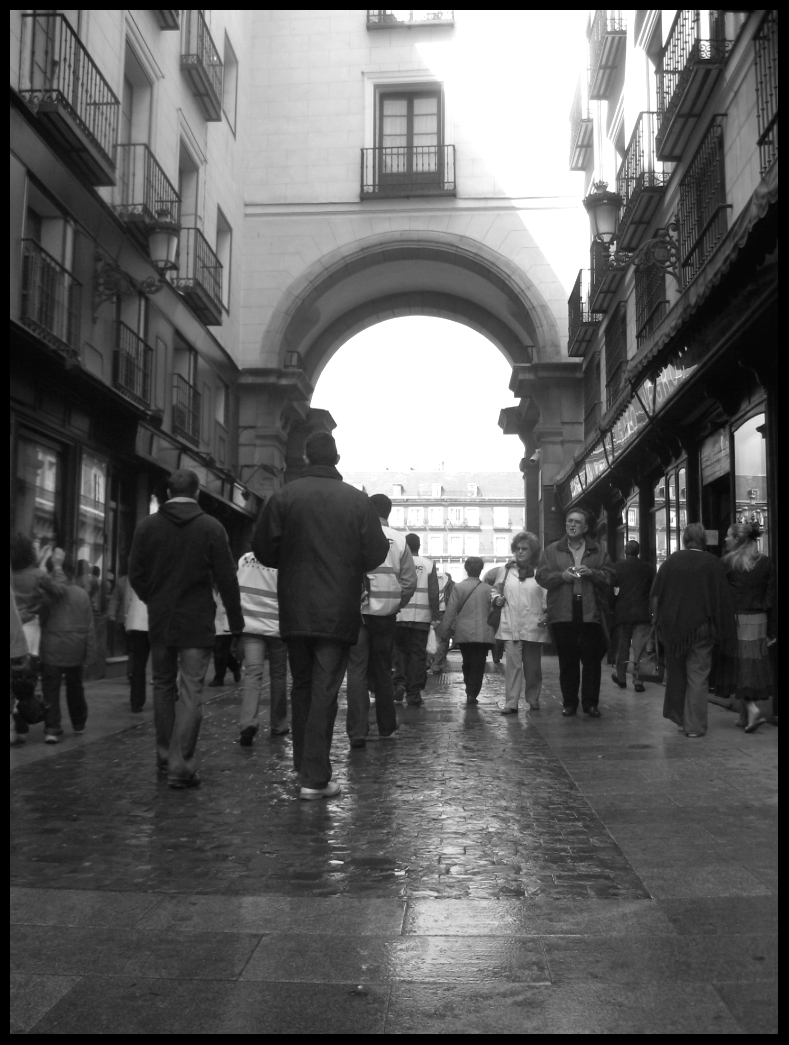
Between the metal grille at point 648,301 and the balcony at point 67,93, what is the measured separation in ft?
22.5

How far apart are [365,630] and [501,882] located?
3.88 m

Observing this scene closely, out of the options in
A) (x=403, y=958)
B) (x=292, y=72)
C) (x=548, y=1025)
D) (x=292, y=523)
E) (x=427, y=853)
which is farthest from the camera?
(x=292, y=72)

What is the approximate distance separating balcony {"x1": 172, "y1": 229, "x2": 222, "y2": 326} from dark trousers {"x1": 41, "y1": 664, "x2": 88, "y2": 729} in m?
11.5

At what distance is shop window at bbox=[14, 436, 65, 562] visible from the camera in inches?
484

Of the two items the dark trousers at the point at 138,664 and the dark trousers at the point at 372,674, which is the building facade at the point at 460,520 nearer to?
the dark trousers at the point at 138,664

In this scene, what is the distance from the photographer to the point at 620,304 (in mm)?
19156

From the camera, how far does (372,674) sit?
795cm

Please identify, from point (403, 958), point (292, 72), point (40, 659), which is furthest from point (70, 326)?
point (292, 72)

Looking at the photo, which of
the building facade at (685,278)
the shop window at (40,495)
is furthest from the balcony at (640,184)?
the shop window at (40,495)

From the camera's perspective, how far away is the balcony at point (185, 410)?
19031 mm

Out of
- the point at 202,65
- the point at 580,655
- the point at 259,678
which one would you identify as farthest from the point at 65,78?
the point at 580,655

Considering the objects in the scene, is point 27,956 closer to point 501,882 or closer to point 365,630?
point 501,882

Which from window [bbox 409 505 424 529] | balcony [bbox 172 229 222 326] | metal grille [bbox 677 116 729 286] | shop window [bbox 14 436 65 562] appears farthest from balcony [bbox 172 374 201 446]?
window [bbox 409 505 424 529]

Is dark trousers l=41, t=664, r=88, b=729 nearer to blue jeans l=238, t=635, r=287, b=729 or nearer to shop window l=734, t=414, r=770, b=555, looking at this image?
blue jeans l=238, t=635, r=287, b=729
